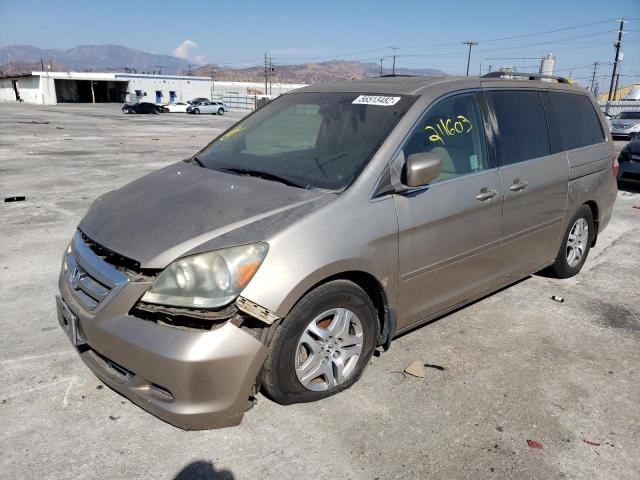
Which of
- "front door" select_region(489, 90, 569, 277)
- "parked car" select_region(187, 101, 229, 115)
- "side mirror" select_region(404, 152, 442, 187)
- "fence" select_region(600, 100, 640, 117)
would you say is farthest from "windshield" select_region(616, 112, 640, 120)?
"parked car" select_region(187, 101, 229, 115)

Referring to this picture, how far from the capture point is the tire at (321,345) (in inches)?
98.6

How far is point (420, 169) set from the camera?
Answer: 9.32 ft

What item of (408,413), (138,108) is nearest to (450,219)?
(408,413)

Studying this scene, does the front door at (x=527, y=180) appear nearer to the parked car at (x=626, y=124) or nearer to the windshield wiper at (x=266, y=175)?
the windshield wiper at (x=266, y=175)

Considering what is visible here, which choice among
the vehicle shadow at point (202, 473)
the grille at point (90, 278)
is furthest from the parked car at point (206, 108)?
the vehicle shadow at point (202, 473)

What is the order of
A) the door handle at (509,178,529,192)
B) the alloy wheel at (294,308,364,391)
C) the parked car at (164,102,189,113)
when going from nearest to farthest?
the alloy wheel at (294,308,364,391)
the door handle at (509,178,529,192)
the parked car at (164,102,189,113)

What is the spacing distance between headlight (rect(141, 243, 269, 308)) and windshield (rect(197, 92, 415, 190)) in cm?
73

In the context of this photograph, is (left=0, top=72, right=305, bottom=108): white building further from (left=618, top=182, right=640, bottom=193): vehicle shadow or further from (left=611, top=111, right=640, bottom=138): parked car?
(left=618, top=182, right=640, bottom=193): vehicle shadow

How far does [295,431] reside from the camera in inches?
104

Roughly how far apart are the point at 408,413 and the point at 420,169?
4.48 feet

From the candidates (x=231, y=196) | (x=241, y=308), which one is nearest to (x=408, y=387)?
(x=241, y=308)

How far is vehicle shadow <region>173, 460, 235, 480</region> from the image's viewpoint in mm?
2312

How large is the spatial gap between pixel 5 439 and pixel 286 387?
1409 mm

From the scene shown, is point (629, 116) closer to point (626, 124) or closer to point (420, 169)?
point (626, 124)
